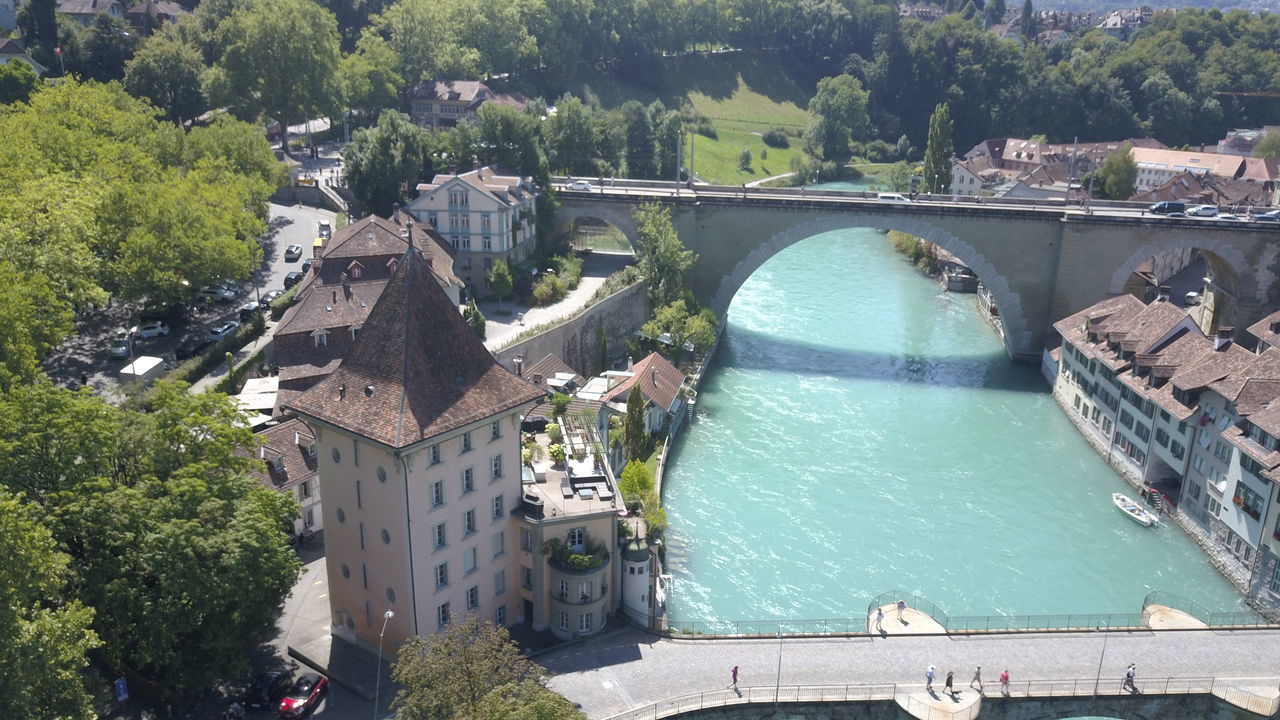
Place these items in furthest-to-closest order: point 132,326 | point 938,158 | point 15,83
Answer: point 938,158, point 15,83, point 132,326

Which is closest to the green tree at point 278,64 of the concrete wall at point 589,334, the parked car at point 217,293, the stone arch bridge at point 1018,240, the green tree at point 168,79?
the green tree at point 168,79

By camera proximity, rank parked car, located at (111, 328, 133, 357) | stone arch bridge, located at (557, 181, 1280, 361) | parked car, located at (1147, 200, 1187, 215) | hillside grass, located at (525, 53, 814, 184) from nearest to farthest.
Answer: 1. parked car, located at (111, 328, 133, 357)
2. stone arch bridge, located at (557, 181, 1280, 361)
3. parked car, located at (1147, 200, 1187, 215)
4. hillside grass, located at (525, 53, 814, 184)

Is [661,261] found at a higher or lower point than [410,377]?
lower

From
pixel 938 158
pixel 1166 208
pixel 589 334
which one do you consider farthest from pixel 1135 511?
pixel 938 158

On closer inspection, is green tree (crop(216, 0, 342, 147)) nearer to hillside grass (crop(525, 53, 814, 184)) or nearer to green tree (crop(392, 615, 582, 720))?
hillside grass (crop(525, 53, 814, 184))

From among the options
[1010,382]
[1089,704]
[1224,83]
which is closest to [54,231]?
[1089,704]

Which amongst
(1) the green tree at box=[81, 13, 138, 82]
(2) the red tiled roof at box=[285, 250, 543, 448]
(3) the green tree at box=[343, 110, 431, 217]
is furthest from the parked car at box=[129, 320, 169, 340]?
(1) the green tree at box=[81, 13, 138, 82]

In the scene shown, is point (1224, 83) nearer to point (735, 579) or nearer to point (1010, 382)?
point (1010, 382)

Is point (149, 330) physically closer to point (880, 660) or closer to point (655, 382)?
point (655, 382)
